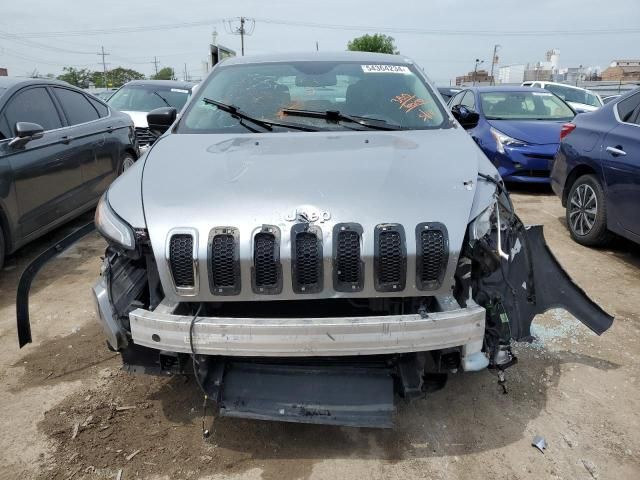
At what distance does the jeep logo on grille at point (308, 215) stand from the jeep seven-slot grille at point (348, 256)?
115 mm

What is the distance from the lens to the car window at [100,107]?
6234 millimetres

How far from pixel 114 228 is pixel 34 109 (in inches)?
137

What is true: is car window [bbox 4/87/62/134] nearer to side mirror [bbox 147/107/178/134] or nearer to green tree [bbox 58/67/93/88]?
side mirror [bbox 147/107/178/134]

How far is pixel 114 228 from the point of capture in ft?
7.66

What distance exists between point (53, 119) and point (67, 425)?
372 cm

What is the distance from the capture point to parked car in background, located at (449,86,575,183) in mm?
7449

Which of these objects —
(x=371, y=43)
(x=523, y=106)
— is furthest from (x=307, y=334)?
(x=371, y=43)

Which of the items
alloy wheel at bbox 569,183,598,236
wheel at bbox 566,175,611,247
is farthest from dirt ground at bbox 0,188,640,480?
alloy wheel at bbox 569,183,598,236

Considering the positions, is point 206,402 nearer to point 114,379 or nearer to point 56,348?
point 114,379

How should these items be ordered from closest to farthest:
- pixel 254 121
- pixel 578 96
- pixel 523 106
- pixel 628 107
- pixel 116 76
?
pixel 254 121, pixel 628 107, pixel 523 106, pixel 578 96, pixel 116 76

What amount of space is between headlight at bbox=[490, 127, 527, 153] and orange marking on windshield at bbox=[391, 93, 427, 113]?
4.57 m

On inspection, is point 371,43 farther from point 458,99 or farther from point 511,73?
point 458,99

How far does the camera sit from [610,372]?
121 inches

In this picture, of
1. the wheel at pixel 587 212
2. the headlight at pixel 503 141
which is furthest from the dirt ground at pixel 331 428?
the headlight at pixel 503 141
